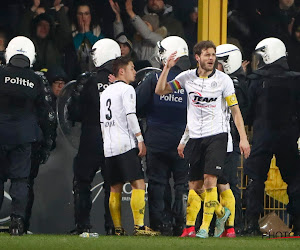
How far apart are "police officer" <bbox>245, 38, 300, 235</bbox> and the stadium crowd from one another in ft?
0.04

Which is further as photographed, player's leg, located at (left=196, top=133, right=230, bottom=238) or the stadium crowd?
the stadium crowd

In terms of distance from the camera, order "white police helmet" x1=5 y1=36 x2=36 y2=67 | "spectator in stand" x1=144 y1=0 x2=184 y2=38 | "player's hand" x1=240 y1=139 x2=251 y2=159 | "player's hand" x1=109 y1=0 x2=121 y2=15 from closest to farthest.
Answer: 1. "player's hand" x1=240 y1=139 x2=251 y2=159
2. "white police helmet" x1=5 y1=36 x2=36 y2=67
3. "spectator in stand" x1=144 y1=0 x2=184 y2=38
4. "player's hand" x1=109 y1=0 x2=121 y2=15

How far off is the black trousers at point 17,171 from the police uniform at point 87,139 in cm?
100

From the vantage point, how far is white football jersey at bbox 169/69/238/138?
484 inches

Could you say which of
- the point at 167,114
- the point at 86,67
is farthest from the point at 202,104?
the point at 86,67

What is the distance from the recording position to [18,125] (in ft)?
42.7

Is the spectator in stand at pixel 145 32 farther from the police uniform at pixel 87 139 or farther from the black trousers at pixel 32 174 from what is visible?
the black trousers at pixel 32 174

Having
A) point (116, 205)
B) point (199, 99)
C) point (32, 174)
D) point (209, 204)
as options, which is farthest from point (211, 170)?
point (32, 174)

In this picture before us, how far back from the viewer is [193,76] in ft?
40.8

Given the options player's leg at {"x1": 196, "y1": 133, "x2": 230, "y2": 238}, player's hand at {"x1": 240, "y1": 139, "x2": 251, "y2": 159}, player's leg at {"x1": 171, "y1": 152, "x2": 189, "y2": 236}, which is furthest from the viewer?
player's leg at {"x1": 171, "y1": 152, "x2": 189, "y2": 236}

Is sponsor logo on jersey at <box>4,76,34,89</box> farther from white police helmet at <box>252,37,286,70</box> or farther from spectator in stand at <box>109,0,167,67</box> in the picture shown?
white police helmet at <box>252,37,286,70</box>

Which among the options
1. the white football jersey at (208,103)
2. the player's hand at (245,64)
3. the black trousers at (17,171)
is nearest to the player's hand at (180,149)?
the white football jersey at (208,103)

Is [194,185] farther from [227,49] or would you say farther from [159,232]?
[227,49]

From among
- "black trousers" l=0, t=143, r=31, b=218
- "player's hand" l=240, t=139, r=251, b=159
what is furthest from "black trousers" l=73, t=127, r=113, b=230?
"player's hand" l=240, t=139, r=251, b=159
